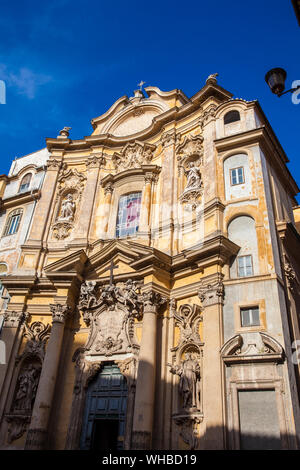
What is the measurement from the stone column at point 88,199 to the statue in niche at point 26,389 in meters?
5.78

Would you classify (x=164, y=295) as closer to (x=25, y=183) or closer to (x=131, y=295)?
(x=131, y=295)

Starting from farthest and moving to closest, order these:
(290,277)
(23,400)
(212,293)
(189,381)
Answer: (23,400)
(290,277)
(212,293)
(189,381)

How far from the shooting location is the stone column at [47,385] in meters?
13.0

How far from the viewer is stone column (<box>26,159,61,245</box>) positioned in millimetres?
18438

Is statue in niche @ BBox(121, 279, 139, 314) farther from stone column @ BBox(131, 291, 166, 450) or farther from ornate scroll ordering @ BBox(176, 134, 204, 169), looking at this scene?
ornate scroll ordering @ BBox(176, 134, 204, 169)

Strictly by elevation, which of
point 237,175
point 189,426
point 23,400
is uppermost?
point 237,175

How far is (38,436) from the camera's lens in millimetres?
12930

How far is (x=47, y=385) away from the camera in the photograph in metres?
13.7

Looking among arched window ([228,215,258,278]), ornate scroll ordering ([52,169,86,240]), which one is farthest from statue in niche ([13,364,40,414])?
arched window ([228,215,258,278])

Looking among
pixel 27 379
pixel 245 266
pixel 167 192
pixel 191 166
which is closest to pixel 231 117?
pixel 191 166

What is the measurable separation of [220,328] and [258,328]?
43.6 inches

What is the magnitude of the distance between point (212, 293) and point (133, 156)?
9.39 metres

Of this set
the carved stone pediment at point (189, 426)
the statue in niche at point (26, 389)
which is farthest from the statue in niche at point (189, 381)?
the statue in niche at point (26, 389)
